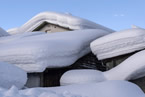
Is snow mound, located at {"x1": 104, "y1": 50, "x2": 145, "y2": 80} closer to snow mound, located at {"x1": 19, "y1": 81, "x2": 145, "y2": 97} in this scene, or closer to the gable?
snow mound, located at {"x1": 19, "y1": 81, "x2": 145, "y2": 97}

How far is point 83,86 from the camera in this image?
4.52 m

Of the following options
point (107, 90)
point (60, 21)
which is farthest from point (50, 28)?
point (107, 90)

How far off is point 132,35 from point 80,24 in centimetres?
479

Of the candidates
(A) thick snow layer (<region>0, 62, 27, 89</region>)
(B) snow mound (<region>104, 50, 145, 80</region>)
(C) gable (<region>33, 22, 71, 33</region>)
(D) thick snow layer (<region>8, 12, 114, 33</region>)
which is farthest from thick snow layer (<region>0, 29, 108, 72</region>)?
(C) gable (<region>33, 22, 71, 33</region>)

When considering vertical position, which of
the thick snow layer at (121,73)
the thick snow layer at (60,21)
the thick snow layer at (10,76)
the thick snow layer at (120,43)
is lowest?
the thick snow layer at (121,73)

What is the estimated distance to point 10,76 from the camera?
13.9 feet

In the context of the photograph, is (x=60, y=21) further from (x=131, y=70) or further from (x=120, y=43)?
(x=131, y=70)

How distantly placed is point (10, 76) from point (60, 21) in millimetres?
8184

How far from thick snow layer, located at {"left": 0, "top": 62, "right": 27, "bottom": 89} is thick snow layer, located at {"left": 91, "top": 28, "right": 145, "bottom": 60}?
12.3 feet

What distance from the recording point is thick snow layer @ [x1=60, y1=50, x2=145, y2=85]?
6457 mm

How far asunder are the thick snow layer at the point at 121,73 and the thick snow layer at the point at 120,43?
677 millimetres

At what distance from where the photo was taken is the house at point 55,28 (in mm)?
7645

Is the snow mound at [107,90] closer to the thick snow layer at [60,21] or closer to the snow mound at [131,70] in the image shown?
the snow mound at [131,70]

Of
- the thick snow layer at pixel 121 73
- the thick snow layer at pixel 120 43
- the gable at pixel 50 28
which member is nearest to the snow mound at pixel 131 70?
the thick snow layer at pixel 121 73
